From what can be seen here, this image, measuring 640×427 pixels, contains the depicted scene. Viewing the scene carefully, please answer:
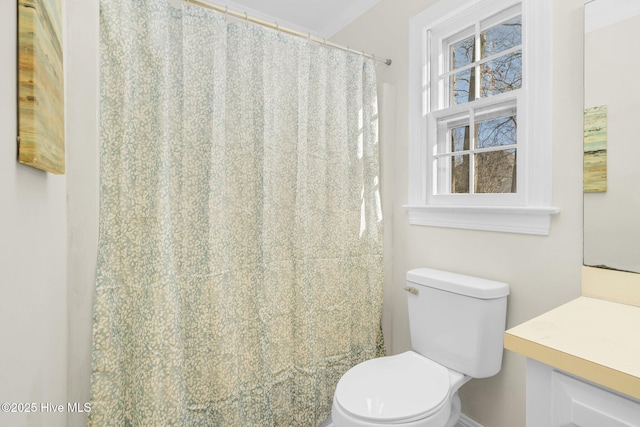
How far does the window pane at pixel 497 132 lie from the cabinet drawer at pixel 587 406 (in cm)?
108

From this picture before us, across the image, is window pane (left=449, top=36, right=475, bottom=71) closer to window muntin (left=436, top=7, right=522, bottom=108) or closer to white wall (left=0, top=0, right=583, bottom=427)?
window muntin (left=436, top=7, right=522, bottom=108)

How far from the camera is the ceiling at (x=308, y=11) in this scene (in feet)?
7.30

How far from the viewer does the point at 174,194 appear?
4.34 ft

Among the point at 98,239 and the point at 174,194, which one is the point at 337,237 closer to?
the point at 174,194

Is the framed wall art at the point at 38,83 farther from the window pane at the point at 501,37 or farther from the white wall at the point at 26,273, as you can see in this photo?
the window pane at the point at 501,37

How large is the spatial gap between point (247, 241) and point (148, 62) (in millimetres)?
859

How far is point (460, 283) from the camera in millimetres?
1410

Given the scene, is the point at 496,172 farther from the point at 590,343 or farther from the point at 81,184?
the point at 81,184

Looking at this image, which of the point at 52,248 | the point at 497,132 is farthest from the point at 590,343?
the point at 52,248

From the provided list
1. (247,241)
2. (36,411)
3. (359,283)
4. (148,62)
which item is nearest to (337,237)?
(359,283)

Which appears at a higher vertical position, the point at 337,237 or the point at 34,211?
the point at 34,211

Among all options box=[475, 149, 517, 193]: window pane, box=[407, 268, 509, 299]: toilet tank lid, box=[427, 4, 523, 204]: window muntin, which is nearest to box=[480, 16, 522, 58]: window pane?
box=[427, 4, 523, 204]: window muntin

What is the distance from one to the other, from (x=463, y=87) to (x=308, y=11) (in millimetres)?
1376

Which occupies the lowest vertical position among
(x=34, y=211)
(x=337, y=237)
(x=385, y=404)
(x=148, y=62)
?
(x=385, y=404)
